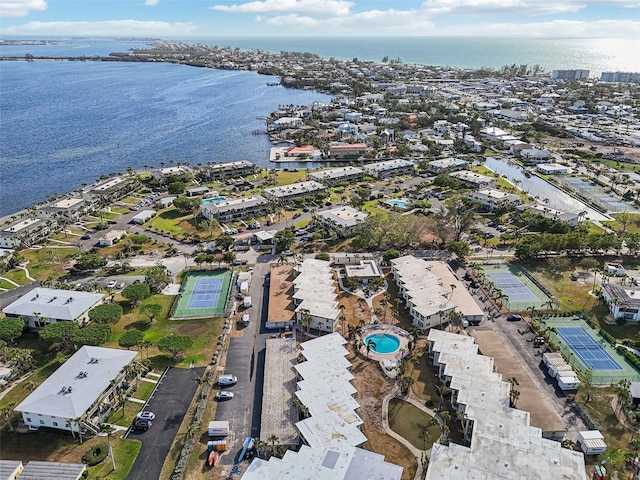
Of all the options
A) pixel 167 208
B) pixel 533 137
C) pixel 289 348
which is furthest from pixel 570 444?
pixel 533 137

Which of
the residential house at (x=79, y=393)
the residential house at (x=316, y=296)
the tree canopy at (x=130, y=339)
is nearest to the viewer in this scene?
the residential house at (x=79, y=393)

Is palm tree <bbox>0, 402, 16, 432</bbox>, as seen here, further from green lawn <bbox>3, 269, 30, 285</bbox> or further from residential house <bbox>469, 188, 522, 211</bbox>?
residential house <bbox>469, 188, 522, 211</bbox>

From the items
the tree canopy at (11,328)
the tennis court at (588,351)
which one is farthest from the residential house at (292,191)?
the tennis court at (588,351)

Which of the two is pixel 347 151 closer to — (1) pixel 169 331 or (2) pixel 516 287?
(2) pixel 516 287

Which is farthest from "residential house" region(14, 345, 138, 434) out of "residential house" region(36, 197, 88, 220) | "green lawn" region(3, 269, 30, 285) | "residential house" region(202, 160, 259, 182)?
"residential house" region(202, 160, 259, 182)

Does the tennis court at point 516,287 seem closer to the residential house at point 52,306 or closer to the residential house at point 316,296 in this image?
the residential house at point 316,296

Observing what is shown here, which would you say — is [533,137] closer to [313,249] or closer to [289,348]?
[313,249]
